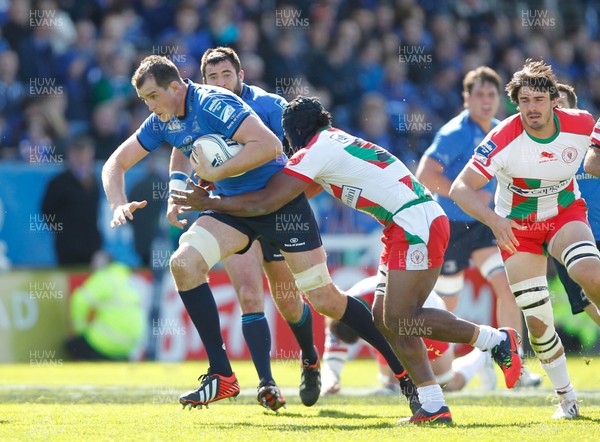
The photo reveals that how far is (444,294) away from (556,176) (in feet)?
10.6

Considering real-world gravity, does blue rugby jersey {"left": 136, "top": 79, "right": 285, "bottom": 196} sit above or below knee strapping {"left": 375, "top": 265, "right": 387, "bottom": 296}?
above

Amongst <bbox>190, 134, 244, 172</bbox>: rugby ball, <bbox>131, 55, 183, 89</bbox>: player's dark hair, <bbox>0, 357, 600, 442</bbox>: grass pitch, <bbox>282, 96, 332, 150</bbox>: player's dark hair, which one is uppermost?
<bbox>131, 55, 183, 89</bbox>: player's dark hair

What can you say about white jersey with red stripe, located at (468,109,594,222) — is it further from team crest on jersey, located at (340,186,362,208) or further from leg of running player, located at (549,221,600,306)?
team crest on jersey, located at (340,186,362,208)

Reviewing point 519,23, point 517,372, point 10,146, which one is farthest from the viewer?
point 519,23

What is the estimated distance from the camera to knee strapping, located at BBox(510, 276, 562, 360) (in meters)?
7.57

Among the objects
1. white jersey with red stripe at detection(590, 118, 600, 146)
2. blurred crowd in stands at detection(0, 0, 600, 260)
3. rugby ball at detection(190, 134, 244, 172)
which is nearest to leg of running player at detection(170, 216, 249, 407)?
rugby ball at detection(190, 134, 244, 172)

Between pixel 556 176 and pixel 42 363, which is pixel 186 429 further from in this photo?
Result: pixel 42 363

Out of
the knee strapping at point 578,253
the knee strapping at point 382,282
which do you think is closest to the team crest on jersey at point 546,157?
the knee strapping at point 578,253

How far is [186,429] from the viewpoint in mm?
6770

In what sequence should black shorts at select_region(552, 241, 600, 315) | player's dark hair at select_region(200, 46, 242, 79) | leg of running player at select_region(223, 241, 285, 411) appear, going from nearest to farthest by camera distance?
leg of running player at select_region(223, 241, 285, 411) < black shorts at select_region(552, 241, 600, 315) < player's dark hair at select_region(200, 46, 242, 79)

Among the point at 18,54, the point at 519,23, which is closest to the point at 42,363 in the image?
the point at 18,54

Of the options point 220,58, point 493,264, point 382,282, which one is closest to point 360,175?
point 382,282

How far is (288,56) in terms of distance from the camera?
16.8m

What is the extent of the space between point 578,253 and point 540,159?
71cm
